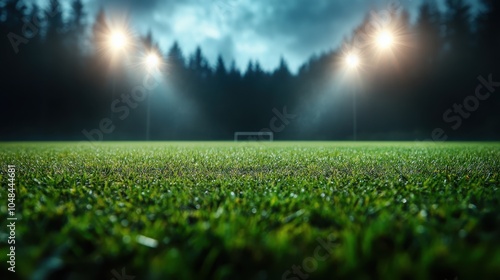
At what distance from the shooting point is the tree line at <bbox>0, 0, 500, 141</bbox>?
99.7ft

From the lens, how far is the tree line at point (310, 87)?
30391mm

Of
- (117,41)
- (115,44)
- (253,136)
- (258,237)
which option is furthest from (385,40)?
(258,237)

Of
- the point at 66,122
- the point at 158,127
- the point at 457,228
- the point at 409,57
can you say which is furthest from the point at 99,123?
the point at 457,228

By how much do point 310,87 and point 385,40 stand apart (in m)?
12.0

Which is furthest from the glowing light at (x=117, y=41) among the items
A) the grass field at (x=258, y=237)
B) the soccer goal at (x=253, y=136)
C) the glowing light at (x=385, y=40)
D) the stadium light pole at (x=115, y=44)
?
the grass field at (x=258, y=237)

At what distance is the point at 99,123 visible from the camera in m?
33.9

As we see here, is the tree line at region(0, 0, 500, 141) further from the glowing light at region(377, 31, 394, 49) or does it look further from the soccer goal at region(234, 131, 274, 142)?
the soccer goal at region(234, 131, 274, 142)

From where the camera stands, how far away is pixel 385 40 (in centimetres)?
3189

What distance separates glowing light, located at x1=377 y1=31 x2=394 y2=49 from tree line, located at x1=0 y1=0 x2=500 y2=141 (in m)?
0.68

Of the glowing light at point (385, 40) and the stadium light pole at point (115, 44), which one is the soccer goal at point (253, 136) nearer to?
the stadium light pole at point (115, 44)

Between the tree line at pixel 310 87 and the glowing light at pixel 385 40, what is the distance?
0.68 metres

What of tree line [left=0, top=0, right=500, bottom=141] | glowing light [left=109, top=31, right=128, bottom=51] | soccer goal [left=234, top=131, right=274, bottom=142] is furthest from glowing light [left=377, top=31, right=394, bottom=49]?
glowing light [left=109, top=31, right=128, bottom=51]

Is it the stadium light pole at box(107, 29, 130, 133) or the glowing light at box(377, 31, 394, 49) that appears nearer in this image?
the stadium light pole at box(107, 29, 130, 133)

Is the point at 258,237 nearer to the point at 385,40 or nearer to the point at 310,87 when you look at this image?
the point at 385,40
